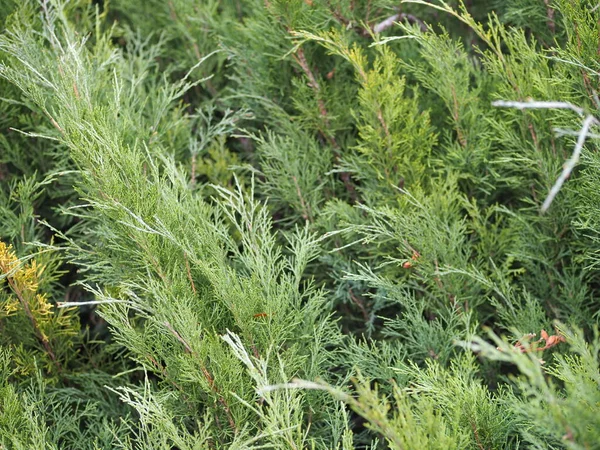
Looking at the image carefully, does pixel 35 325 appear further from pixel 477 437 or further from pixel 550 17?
pixel 550 17

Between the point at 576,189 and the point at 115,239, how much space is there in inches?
58.7

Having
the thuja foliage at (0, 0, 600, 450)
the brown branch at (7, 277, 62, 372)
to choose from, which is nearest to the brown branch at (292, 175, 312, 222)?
the thuja foliage at (0, 0, 600, 450)

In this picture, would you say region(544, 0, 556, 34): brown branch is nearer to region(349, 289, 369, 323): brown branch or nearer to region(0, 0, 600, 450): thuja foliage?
region(0, 0, 600, 450): thuja foliage

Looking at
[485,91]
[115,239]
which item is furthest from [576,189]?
[115,239]

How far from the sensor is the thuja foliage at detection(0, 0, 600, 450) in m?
1.73

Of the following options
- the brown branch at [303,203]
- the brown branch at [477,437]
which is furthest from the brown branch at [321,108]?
the brown branch at [477,437]

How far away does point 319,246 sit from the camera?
7.15 ft

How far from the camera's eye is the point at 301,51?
2404 mm

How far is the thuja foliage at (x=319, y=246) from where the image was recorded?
1734mm

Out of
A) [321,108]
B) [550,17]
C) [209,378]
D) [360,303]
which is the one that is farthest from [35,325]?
[550,17]

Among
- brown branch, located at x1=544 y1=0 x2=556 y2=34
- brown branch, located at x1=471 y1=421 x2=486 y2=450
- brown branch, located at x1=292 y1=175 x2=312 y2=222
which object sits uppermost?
brown branch, located at x1=544 y1=0 x2=556 y2=34

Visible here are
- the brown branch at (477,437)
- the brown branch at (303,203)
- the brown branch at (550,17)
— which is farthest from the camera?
the brown branch at (303,203)

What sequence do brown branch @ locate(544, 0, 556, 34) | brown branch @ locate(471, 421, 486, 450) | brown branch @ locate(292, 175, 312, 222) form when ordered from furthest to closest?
brown branch @ locate(292, 175, 312, 222)
brown branch @ locate(544, 0, 556, 34)
brown branch @ locate(471, 421, 486, 450)

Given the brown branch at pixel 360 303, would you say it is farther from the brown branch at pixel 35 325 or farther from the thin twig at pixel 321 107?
the brown branch at pixel 35 325
